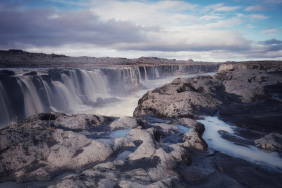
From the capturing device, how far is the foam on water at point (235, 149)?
5.09 metres

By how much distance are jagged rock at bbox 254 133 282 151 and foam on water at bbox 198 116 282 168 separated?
0.75 ft

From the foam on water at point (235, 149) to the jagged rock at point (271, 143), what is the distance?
23 cm

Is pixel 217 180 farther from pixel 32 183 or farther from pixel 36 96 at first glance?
pixel 36 96

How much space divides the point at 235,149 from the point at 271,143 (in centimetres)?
112

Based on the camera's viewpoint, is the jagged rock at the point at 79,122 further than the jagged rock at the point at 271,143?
Yes

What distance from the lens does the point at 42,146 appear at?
15.3 feet

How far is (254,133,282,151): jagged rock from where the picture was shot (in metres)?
5.59

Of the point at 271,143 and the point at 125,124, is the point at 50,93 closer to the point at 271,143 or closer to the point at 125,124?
the point at 125,124

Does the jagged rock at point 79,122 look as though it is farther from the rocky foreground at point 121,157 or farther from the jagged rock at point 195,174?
the jagged rock at point 195,174

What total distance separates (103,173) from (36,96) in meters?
14.3

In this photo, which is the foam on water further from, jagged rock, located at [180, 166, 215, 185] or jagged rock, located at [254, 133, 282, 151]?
jagged rock, located at [180, 166, 215, 185]

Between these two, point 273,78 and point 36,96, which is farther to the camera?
point 273,78

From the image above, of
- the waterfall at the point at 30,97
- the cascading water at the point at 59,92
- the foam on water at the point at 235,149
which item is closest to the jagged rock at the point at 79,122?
the cascading water at the point at 59,92

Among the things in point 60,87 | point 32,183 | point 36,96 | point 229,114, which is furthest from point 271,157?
point 60,87
